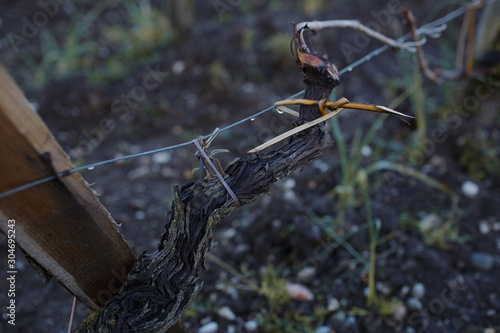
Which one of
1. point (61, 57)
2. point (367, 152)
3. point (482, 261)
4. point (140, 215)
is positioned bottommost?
point (482, 261)

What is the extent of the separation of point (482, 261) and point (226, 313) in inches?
45.1

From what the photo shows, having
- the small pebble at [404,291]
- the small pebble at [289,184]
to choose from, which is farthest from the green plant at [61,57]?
the small pebble at [404,291]

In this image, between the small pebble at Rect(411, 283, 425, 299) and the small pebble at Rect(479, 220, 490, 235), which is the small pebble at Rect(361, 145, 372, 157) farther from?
the small pebble at Rect(411, 283, 425, 299)

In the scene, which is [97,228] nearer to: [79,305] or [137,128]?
[79,305]

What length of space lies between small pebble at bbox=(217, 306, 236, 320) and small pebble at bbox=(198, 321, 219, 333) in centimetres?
5

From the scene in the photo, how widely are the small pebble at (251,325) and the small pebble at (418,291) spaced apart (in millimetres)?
669

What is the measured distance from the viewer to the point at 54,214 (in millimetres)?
767

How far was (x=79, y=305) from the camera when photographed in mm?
1590

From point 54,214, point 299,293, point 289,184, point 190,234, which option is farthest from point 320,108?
point 289,184

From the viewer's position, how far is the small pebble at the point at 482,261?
1658mm

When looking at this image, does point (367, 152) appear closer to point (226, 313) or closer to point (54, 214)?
point (226, 313)

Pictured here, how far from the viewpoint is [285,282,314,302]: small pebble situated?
158 cm

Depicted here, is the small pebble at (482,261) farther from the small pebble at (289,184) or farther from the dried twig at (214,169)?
the dried twig at (214,169)

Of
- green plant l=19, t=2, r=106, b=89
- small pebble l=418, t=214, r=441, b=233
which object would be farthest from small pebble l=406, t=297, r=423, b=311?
green plant l=19, t=2, r=106, b=89
